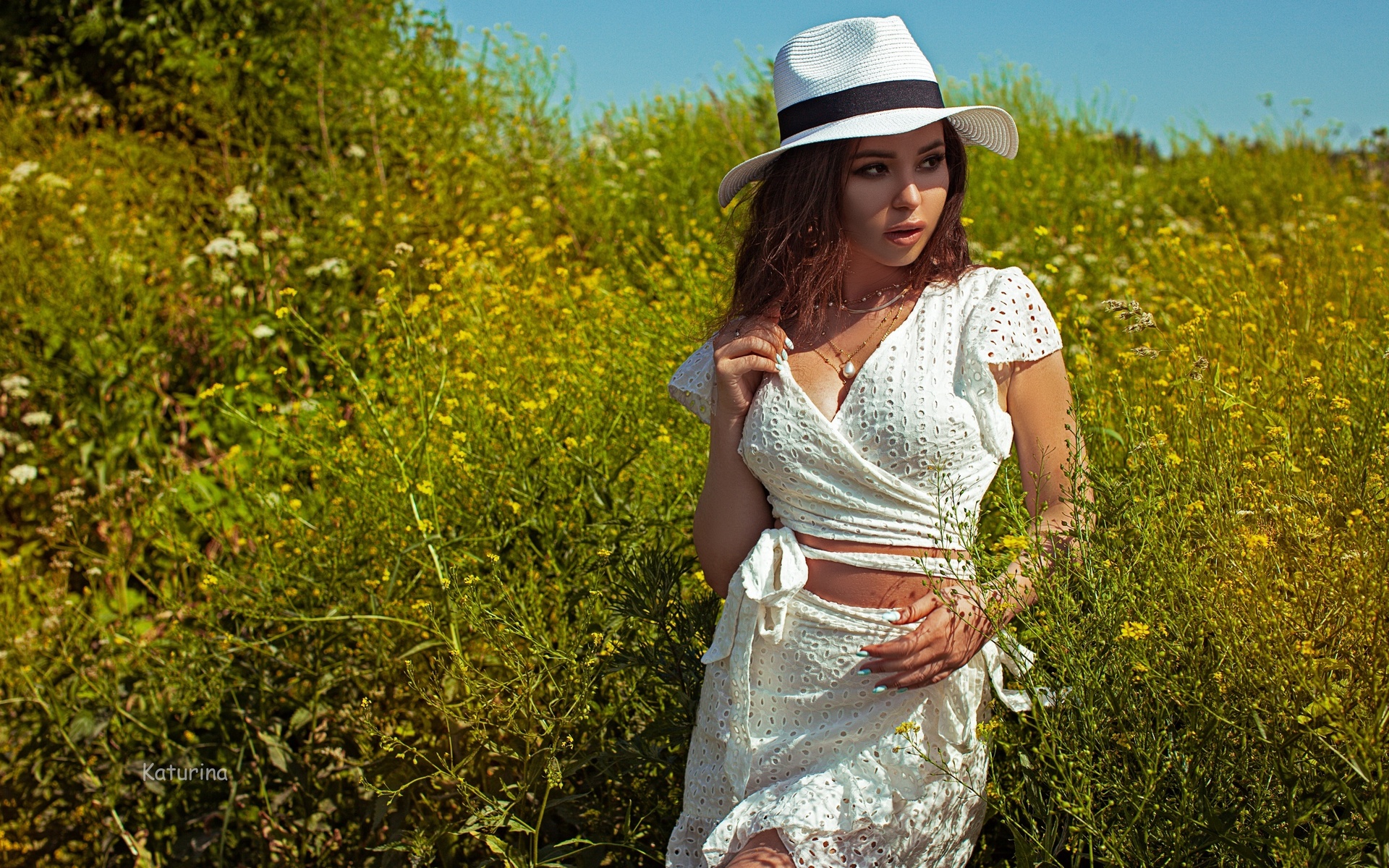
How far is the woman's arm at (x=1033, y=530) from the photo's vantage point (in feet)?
4.58

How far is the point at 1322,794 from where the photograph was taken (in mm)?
1183

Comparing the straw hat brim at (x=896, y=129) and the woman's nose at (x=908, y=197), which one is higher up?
the straw hat brim at (x=896, y=129)

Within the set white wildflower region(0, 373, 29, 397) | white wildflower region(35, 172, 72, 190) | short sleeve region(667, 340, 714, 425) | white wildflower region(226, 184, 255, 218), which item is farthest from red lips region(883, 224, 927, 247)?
white wildflower region(35, 172, 72, 190)

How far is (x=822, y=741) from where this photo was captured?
1.50m

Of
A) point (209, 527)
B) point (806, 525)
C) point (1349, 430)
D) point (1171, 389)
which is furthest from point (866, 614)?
point (209, 527)

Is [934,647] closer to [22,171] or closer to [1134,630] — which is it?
[1134,630]

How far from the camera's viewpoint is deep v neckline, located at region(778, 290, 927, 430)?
59.7 inches

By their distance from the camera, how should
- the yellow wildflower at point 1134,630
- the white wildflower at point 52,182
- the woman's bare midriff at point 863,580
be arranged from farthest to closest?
the white wildflower at point 52,182 < the woman's bare midriff at point 863,580 < the yellow wildflower at point 1134,630

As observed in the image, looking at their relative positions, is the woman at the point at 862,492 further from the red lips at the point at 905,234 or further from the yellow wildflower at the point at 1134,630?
the yellow wildflower at the point at 1134,630

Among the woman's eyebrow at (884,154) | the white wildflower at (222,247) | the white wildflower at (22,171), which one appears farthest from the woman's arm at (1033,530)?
the white wildflower at (22,171)

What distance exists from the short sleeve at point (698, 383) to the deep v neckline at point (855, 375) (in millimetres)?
168

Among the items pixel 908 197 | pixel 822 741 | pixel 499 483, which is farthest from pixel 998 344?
pixel 499 483

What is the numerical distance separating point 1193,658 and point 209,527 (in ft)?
7.04

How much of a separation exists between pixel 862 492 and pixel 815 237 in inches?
16.2
